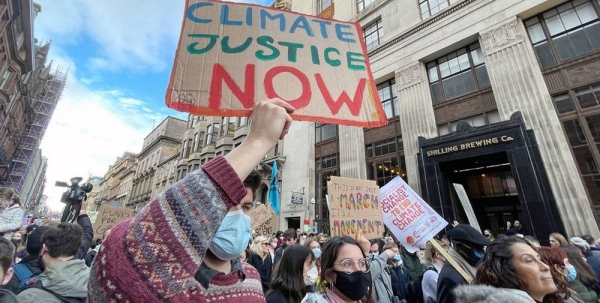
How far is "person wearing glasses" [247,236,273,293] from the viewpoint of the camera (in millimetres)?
5000

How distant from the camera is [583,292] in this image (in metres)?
3.24

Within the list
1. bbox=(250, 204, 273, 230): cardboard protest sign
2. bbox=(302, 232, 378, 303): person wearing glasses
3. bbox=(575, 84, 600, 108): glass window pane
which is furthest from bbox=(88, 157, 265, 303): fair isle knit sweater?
bbox=(575, 84, 600, 108): glass window pane

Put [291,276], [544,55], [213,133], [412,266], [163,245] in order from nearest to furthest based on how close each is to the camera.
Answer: [163,245]
[291,276]
[412,266]
[544,55]
[213,133]

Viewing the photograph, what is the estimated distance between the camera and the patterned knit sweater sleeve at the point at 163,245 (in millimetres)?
558

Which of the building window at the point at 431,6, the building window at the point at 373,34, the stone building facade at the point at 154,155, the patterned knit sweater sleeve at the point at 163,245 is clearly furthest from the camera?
the stone building facade at the point at 154,155

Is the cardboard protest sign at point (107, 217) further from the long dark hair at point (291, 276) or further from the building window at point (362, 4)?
the building window at point (362, 4)

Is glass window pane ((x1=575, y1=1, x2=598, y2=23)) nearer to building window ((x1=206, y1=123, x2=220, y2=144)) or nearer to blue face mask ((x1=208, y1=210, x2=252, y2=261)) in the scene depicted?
blue face mask ((x1=208, y1=210, x2=252, y2=261))

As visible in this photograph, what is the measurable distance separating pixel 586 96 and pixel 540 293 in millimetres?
11334

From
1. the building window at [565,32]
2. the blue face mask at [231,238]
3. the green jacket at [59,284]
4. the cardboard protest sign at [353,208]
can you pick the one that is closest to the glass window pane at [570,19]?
the building window at [565,32]

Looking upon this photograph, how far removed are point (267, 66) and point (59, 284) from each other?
243 cm

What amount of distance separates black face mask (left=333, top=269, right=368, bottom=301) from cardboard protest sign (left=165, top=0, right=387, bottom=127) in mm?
1465

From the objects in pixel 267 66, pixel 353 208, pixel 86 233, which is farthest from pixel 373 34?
pixel 86 233

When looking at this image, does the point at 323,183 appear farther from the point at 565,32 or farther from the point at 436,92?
the point at 565,32

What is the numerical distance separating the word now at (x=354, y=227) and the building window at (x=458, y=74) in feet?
32.7
